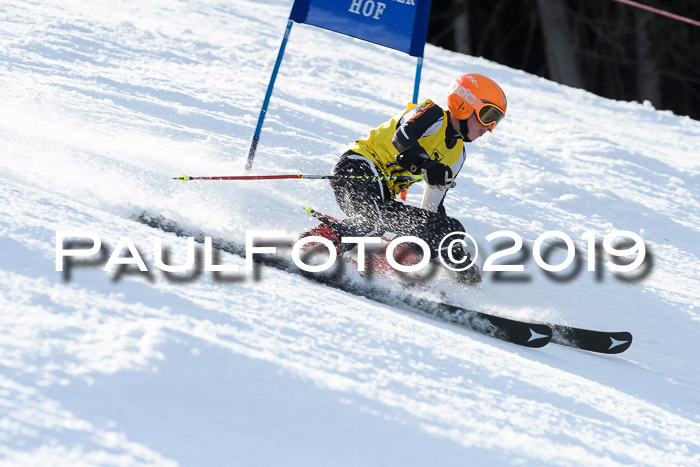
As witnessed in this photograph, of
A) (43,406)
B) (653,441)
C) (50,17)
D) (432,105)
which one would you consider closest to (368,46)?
(50,17)

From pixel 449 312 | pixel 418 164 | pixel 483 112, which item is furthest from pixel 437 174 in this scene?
pixel 449 312

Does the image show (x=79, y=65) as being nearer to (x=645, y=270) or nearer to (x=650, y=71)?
(x=645, y=270)

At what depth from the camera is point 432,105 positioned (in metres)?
4.18

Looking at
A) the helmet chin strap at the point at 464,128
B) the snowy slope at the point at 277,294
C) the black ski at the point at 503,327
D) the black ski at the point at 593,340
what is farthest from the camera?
the helmet chin strap at the point at 464,128

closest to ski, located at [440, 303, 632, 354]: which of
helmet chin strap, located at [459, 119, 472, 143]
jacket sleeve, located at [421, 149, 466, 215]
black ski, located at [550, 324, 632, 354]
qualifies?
black ski, located at [550, 324, 632, 354]

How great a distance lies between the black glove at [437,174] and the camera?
4.06 metres

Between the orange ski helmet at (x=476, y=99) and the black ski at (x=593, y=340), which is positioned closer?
the black ski at (x=593, y=340)

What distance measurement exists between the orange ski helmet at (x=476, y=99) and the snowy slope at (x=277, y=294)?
970 millimetres

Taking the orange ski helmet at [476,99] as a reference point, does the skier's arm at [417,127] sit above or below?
below

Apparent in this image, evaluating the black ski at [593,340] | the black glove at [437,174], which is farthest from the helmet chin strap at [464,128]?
the black ski at [593,340]

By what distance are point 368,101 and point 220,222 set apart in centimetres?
369

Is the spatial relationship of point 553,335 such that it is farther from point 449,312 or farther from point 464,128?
point 464,128

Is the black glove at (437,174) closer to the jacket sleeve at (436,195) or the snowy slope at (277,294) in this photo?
the jacket sleeve at (436,195)

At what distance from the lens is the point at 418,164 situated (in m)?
4.15
